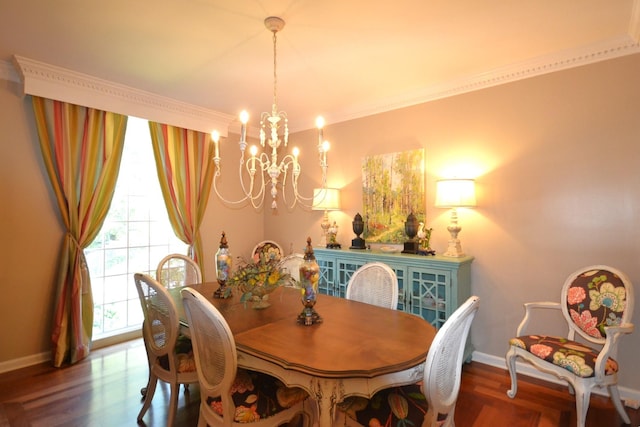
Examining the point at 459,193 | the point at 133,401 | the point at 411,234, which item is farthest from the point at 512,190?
the point at 133,401

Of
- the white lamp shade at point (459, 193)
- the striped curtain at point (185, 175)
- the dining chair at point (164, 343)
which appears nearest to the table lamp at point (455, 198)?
the white lamp shade at point (459, 193)

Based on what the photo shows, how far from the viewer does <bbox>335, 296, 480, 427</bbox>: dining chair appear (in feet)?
4.20

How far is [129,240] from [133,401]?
185cm

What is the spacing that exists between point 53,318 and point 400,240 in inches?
136

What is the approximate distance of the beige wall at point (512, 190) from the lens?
2449 mm

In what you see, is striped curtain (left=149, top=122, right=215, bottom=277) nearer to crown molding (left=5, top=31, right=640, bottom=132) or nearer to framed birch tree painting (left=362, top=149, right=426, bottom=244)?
crown molding (left=5, top=31, right=640, bottom=132)

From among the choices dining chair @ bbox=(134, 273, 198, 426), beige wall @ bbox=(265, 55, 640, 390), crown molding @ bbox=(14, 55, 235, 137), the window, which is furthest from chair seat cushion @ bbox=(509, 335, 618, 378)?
crown molding @ bbox=(14, 55, 235, 137)

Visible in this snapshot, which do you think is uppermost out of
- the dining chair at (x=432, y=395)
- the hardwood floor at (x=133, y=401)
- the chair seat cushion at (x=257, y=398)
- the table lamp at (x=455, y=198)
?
the table lamp at (x=455, y=198)

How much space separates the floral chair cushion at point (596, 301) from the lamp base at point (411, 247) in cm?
121

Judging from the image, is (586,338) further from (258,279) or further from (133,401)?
(133,401)

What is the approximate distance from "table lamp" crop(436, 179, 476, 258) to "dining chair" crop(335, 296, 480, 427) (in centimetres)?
163

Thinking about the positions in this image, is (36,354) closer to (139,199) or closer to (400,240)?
(139,199)

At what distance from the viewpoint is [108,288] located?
3.53 meters

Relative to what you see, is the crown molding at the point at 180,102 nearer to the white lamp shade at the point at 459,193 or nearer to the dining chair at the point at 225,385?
the white lamp shade at the point at 459,193
